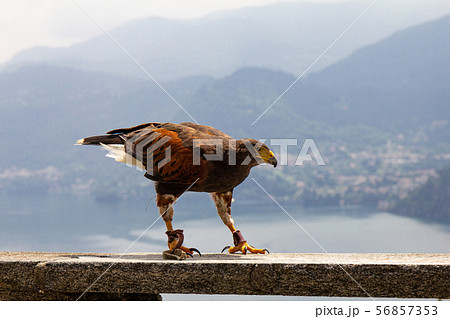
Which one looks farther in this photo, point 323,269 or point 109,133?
point 109,133

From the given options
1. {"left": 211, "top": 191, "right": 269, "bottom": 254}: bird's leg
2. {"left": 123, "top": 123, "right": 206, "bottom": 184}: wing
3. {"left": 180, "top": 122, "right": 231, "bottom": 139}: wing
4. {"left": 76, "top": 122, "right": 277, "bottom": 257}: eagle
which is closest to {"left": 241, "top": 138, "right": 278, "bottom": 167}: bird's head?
{"left": 76, "top": 122, "right": 277, "bottom": 257}: eagle

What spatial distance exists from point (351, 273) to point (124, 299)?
1854 mm

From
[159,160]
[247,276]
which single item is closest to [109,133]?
[159,160]

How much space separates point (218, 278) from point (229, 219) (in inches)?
59.0

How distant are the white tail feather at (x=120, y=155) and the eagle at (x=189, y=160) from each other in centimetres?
8

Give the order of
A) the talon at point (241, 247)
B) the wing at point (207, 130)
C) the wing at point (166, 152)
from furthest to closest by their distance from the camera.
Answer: the talon at point (241, 247), the wing at point (207, 130), the wing at point (166, 152)

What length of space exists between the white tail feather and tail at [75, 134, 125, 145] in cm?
3

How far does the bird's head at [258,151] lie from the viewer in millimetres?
5219

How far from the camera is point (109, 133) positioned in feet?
19.1

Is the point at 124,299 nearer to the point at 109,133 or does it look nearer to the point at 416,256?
the point at 109,133

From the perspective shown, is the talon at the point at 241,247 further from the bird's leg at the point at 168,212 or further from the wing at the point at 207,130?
the wing at the point at 207,130

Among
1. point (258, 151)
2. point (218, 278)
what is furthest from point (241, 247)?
point (218, 278)

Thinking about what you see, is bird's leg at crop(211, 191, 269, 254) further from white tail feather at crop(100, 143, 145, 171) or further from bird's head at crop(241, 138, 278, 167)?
white tail feather at crop(100, 143, 145, 171)

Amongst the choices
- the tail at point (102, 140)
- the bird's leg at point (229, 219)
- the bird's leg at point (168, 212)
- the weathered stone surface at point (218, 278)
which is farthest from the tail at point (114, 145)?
the weathered stone surface at point (218, 278)
